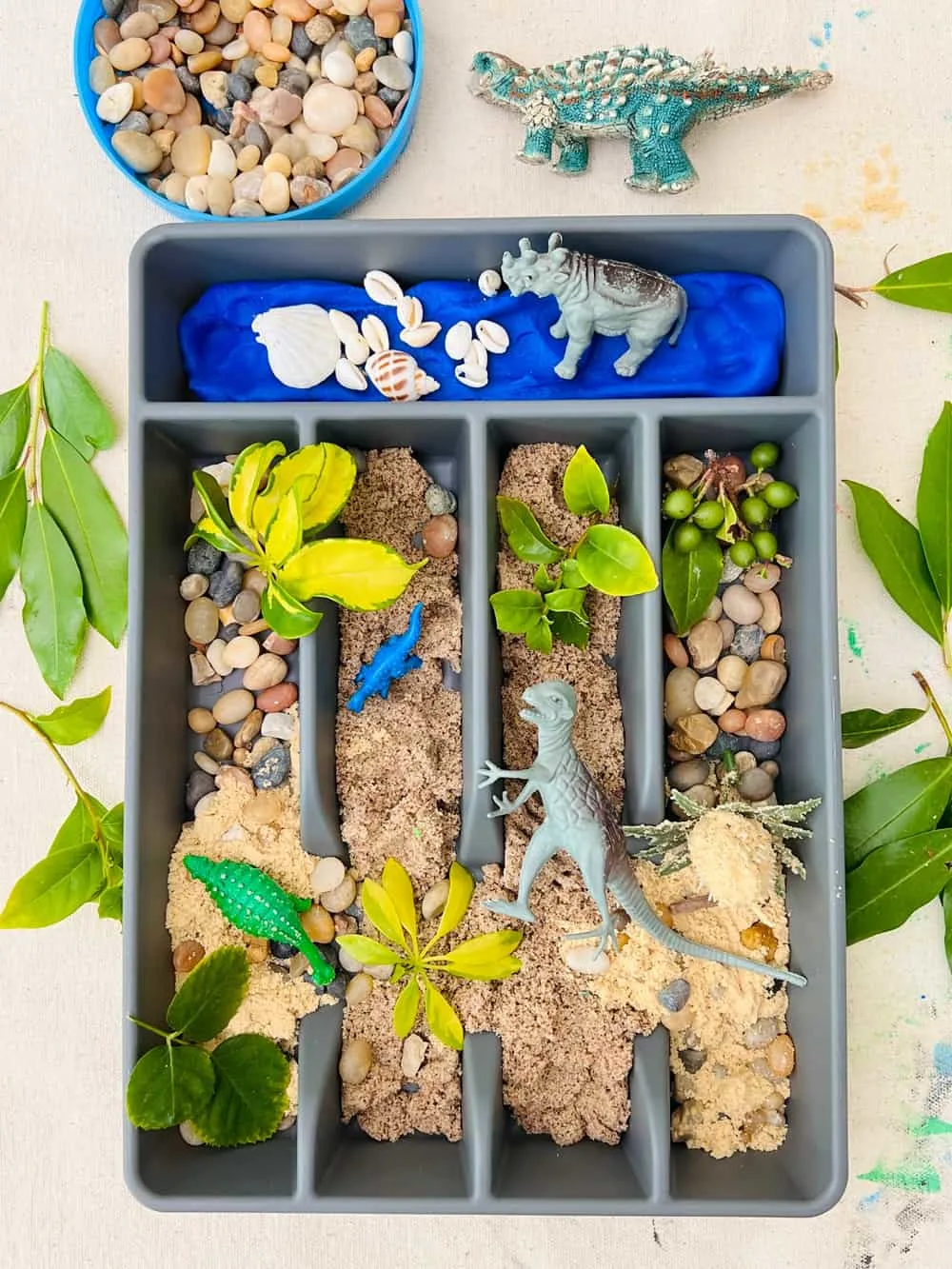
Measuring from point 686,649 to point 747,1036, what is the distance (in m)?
0.44

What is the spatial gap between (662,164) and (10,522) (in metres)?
0.88

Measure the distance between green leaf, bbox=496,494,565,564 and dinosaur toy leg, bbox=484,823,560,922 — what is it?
0.95 ft

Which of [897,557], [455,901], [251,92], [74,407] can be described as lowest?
[455,901]

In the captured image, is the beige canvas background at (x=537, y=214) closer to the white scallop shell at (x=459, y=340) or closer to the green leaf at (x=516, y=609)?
the white scallop shell at (x=459, y=340)

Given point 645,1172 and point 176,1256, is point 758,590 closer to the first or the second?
point 645,1172

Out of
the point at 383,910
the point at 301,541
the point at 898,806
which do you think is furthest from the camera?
the point at 898,806

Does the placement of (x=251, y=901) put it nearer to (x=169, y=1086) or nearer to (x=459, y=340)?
(x=169, y=1086)

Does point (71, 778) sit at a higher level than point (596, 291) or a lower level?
lower

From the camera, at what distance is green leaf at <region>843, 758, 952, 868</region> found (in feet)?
4.05

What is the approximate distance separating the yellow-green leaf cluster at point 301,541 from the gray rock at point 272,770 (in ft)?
0.71

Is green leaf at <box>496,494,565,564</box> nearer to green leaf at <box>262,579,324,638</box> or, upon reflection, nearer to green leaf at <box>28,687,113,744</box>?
green leaf at <box>262,579,324,638</box>

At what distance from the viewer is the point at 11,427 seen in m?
1.30

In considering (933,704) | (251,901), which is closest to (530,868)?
(251,901)

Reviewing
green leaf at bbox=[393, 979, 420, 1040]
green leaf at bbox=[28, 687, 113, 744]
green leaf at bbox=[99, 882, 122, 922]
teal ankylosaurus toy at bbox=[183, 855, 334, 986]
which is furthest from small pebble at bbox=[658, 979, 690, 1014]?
green leaf at bbox=[28, 687, 113, 744]
